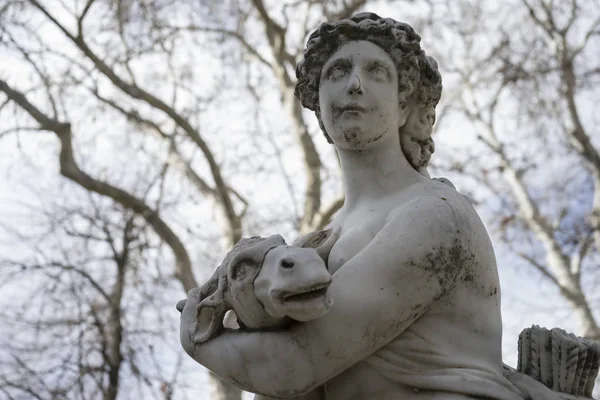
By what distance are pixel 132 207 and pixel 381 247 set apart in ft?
32.5

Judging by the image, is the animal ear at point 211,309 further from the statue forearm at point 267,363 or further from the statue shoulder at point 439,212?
the statue shoulder at point 439,212

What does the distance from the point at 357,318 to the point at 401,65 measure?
97 cm

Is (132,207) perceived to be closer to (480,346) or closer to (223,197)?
(223,197)

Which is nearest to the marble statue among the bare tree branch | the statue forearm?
the statue forearm

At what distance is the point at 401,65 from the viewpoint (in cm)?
277

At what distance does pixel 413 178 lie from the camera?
278cm

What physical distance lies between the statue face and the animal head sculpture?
0.55m

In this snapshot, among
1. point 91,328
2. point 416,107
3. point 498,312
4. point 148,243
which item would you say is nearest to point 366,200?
point 416,107

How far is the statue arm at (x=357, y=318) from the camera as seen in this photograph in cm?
219

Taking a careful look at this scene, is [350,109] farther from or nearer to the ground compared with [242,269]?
farther from the ground

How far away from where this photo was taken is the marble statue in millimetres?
2207

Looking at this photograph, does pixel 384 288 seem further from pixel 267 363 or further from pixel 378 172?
pixel 378 172

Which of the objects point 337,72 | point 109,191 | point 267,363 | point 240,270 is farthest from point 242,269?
point 109,191

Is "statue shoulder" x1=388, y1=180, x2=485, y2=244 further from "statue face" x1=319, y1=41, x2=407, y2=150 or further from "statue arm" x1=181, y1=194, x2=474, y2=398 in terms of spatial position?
"statue face" x1=319, y1=41, x2=407, y2=150
